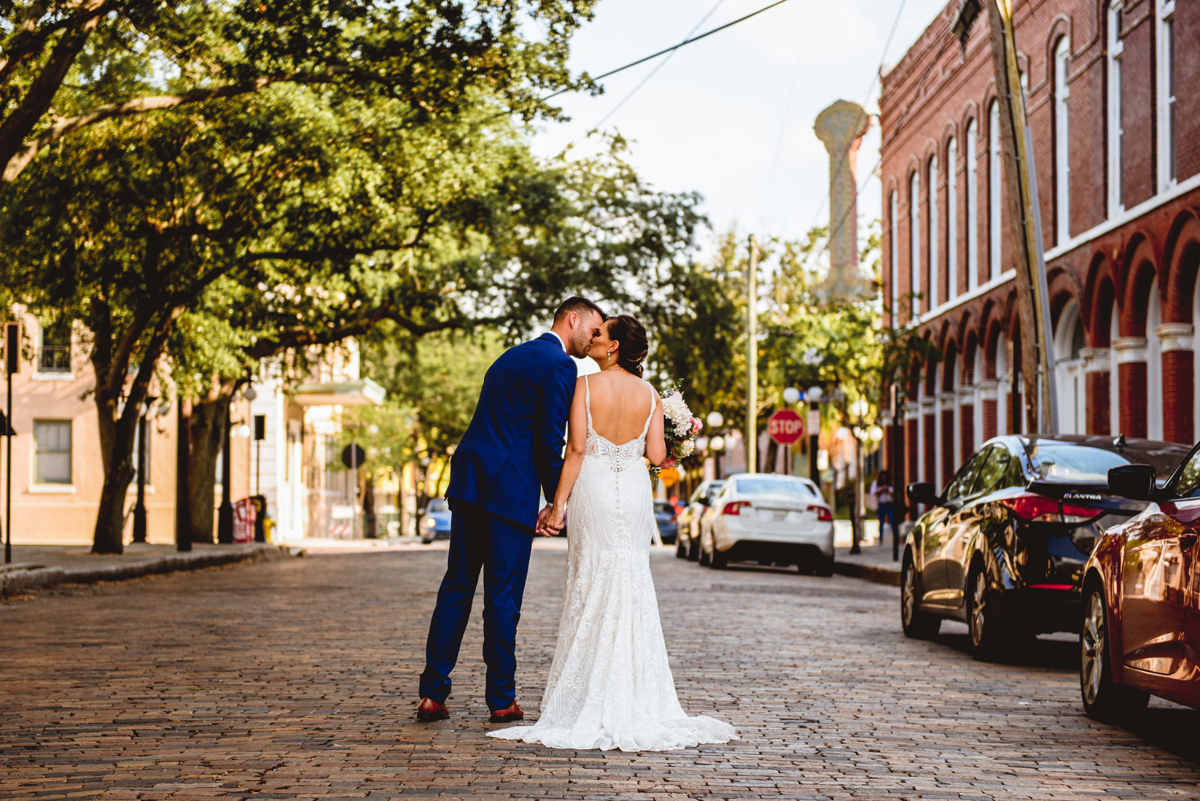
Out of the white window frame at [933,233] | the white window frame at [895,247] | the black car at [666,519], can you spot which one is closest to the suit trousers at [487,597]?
the white window frame at [933,233]

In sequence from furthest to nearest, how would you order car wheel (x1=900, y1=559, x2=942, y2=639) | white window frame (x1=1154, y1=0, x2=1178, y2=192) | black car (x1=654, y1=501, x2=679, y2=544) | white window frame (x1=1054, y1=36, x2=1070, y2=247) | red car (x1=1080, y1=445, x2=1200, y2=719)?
black car (x1=654, y1=501, x2=679, y2=544)
white window frame (x1=1054, y1=36, x2=1070, y2=247)
white window frame (x1=1154, y1=0, x2=1178, y2=192)
car wheel (x1=900, y1=559, x2=942, y2=639)
red car (x1=1080, y1=445, x2=1200, y2=719)

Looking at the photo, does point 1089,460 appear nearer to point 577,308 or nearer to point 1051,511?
point 1051,511

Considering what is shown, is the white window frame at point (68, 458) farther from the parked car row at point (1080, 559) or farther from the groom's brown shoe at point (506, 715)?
the groom's brown shoe at point (506, 715)

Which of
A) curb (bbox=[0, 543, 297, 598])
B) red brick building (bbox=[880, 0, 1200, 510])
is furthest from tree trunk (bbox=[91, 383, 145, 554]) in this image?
red brick building (bbox=[880, 0, 1200, 510])

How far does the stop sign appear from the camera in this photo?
1249 inches

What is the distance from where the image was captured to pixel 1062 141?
26.9m

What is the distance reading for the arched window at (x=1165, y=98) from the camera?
22.0 metres

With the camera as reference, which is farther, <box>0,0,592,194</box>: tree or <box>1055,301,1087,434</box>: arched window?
<box>1055,301,1087,434</box>: arched window

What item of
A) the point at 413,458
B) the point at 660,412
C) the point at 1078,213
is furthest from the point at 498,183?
the point at 413,458

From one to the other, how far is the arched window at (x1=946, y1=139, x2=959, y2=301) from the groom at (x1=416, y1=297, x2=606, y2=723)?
27.4 metres

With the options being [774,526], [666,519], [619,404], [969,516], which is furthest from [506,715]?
[666,519]

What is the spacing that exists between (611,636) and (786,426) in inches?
990

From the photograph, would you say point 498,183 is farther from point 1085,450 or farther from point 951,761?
point 951,761

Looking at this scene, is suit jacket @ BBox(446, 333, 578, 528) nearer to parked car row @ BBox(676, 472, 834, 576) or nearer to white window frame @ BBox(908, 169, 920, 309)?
parked car row @ BBox(676, 472, 834, 576)
